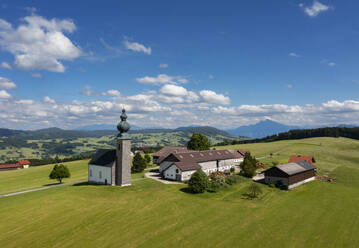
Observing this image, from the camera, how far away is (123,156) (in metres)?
53.6

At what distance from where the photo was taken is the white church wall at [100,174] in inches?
2184

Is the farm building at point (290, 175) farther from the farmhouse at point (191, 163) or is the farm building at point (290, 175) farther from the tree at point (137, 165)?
the tree at point (137, 165)

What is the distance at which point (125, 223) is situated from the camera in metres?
32.6

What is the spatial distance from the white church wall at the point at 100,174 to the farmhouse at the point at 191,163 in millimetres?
15657

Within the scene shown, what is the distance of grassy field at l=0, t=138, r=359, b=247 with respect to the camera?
27781 mm

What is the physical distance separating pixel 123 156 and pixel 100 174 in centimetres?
984

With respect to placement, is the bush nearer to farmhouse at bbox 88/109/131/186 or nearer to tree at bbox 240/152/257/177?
tree at bbox 240/152/257/177

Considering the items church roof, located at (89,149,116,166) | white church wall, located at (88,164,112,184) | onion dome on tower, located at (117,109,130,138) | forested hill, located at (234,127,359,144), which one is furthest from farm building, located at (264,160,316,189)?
forested hill, located at (234,127,359,144)

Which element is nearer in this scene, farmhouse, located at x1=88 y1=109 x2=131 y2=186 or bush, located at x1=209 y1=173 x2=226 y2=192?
bush, located at x1=209 y1=173 x2=226 y2=192

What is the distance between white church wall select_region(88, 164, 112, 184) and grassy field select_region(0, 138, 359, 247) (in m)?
4.39

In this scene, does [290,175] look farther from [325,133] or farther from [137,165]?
[325,133]

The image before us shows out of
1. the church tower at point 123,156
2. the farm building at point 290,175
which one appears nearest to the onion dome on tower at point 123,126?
the church tower at point 123,156

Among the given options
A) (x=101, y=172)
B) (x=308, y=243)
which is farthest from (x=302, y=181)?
(x=101, y=172)

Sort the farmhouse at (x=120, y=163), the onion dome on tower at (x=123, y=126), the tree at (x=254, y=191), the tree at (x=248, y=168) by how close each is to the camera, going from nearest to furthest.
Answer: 1. the tree at (x=254, y=191)
2. the farmhouse at (x=120, y=163)
3. the onion dome on tower at (x=123, y=126)
4. the tree at (x=248, y=168)
